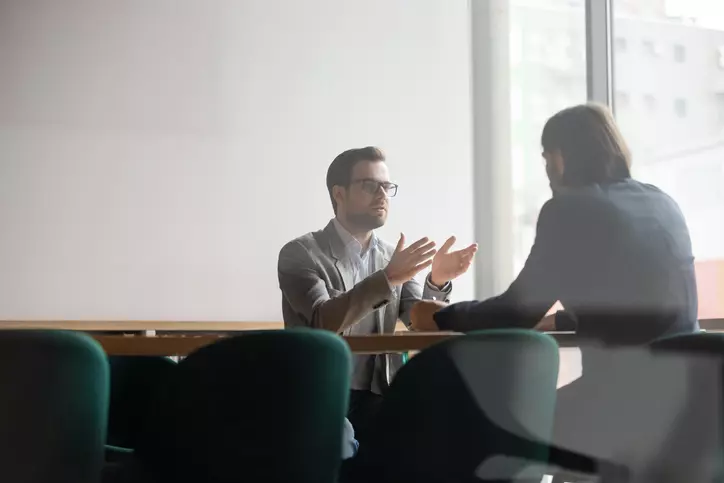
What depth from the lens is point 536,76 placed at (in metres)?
4.43

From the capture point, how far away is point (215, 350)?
1.18m

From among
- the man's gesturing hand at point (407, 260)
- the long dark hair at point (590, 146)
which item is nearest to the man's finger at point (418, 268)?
the man's gesturing hand at point (407, 260)

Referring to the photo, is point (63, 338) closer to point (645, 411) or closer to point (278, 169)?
point (645, 411)

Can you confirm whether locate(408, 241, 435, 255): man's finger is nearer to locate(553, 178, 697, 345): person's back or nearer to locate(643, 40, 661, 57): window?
locate(553, 178, 697, 345): person's back

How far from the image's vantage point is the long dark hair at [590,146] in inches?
72.0

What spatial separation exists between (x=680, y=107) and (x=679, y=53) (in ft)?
0.89

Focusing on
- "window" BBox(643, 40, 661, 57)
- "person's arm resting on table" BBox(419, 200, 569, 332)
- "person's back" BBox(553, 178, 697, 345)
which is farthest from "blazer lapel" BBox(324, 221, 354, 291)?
"window" BBox(643, 40, 661, 57)

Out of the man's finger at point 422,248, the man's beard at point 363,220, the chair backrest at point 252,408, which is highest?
the man's beard at point 363,220

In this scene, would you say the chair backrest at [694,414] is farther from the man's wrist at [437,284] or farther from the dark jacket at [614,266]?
the man's wrist at [437,284]

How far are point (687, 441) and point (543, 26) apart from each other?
3266 mm

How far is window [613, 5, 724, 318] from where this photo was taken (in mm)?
3150

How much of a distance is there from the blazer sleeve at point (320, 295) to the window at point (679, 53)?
1.97 m

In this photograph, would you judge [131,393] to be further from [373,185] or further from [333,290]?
[373,185]

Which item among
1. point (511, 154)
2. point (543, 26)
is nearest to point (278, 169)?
point (511, 154)
